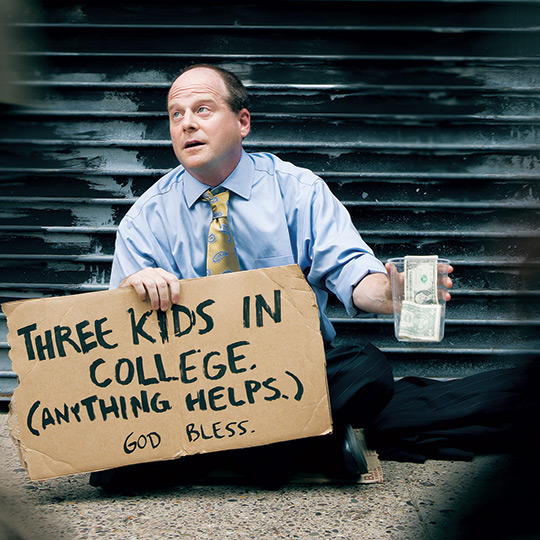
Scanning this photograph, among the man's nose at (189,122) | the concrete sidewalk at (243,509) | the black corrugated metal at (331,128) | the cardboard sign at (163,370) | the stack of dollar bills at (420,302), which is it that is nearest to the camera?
the stack of dollar bills at (420,302)

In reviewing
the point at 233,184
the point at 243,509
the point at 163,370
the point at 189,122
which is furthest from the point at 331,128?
the point at 243,509

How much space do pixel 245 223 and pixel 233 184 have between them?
17cm

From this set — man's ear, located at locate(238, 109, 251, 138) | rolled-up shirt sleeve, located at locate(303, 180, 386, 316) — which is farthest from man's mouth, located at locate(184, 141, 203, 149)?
rolled-up shirt sleeve, located at locate(303, 180, 386, 316)

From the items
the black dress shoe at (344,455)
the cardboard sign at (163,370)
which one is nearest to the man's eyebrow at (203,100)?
the cardboard sign at (163,370)

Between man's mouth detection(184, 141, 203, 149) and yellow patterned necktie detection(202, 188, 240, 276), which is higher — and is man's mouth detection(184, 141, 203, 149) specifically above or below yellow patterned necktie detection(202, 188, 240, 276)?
above

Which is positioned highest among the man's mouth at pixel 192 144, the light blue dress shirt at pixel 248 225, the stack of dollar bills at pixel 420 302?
the man's mouth at pixel 192 144

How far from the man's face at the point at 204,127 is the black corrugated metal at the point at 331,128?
0.81 m

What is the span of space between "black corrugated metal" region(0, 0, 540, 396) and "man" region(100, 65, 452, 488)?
31.0 inches

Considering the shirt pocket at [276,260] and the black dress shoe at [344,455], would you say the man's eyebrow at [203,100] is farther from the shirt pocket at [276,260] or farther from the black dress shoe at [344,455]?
the black dress shoe at [344,455]

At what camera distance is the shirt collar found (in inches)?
93.3

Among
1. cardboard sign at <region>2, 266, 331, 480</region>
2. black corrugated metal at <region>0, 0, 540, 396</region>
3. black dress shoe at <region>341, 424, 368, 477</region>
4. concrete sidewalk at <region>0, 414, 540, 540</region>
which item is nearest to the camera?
concrete sidewalk at <region>0, 414, 540, 540</region>

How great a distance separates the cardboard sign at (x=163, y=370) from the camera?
1.95 m

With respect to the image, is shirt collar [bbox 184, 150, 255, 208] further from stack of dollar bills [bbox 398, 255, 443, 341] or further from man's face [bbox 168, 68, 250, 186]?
stack of dollar bills [bbox 398, 255, 443, 341]

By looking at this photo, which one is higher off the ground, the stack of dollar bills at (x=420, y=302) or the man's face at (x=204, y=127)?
the man's face at (x=204, y=127)
